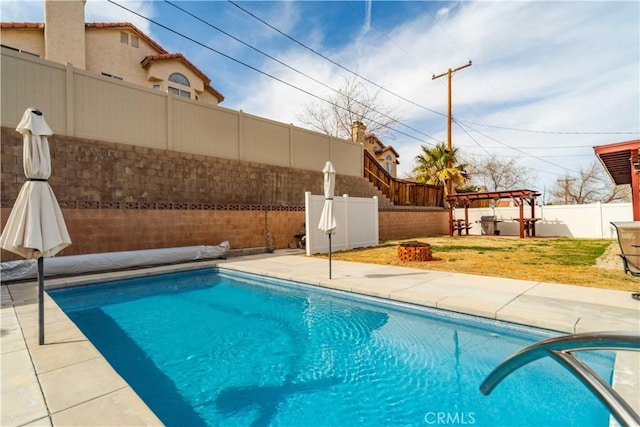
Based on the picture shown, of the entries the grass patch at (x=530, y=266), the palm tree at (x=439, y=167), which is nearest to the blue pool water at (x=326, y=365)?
the grass patch at (x=530, y=266)

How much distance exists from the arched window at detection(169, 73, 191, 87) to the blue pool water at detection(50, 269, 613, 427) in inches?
502

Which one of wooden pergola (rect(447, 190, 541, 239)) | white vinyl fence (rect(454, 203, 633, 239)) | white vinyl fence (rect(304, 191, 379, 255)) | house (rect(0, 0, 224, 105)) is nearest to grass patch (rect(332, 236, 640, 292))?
white vinyl fence (rect(304, 191, 379, 255))

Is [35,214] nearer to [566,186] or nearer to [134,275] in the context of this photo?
[134,275]

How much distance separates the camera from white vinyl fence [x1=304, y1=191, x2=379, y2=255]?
34.0ft

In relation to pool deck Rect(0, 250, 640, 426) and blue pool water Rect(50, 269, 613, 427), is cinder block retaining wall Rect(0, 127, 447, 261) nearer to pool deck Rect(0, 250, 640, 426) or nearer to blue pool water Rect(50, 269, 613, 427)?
pool deck Rect(0, 250, 640, 426)

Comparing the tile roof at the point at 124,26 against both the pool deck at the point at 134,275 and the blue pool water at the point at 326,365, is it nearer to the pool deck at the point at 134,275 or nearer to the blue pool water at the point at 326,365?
the pool deck at the point at 134,275

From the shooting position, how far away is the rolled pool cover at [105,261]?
21.4ft

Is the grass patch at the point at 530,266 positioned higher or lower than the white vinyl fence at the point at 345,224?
lower

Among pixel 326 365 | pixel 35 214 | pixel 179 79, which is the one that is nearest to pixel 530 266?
pixel 326 365

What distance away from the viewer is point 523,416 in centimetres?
257

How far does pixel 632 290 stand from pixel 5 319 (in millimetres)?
9377

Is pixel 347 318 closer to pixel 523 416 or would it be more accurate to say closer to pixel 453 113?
pixel 523 416

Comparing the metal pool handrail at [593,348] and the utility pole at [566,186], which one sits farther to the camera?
the utility pole at [566,186]

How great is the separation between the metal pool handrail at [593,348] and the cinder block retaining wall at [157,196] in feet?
31.8
